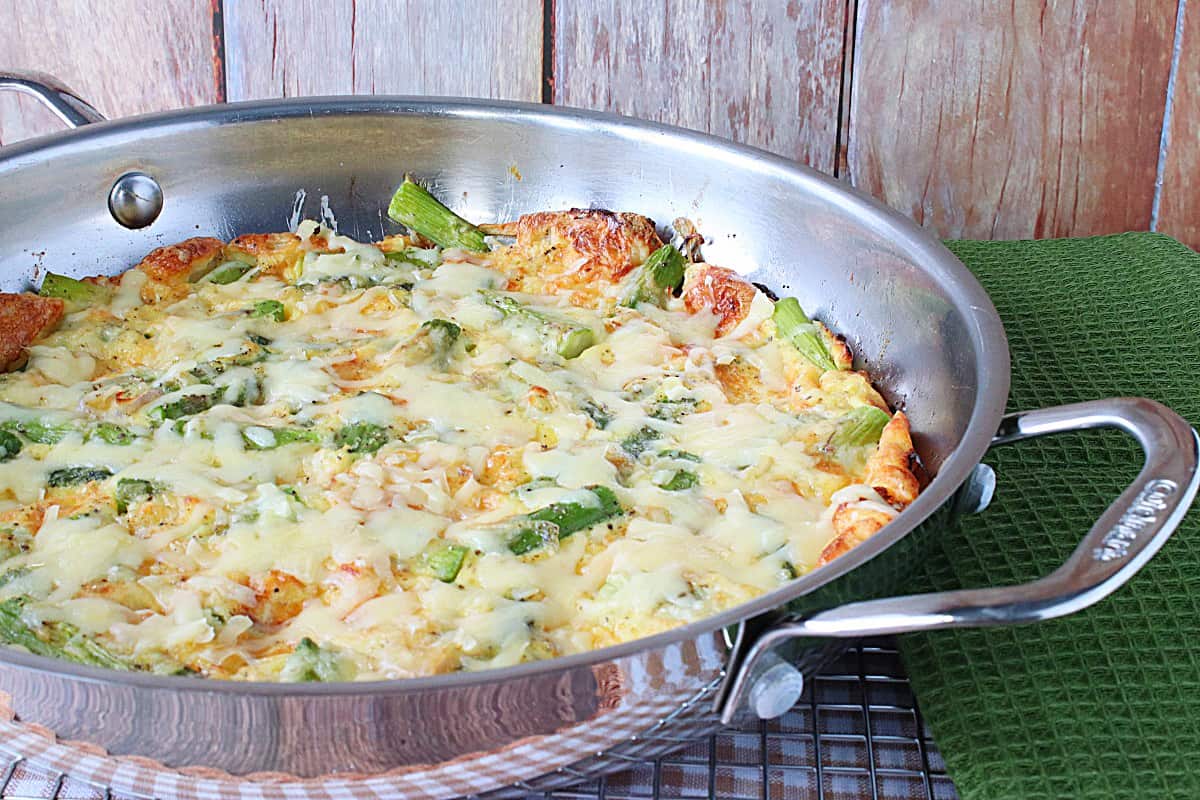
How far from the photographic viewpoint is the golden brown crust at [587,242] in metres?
2.56

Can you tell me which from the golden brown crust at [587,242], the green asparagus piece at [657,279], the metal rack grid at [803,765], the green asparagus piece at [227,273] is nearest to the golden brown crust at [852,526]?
the metal rack grid at [803,765]

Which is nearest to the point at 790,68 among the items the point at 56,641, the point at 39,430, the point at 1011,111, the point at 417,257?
the point at 1011,111

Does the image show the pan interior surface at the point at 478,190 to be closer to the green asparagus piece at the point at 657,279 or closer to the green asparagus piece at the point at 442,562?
the green asparagus piece at the point at 657,279

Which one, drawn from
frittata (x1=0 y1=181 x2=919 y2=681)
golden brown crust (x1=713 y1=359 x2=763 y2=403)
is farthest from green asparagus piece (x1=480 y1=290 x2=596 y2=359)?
golden brown crust (x1=713 y1=359 x2=763 y2=403)

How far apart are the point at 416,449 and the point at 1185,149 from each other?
99.1 inches

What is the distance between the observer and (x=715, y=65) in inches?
133

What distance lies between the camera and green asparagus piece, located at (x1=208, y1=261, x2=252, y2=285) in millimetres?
2568

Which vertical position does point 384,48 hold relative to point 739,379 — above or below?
above

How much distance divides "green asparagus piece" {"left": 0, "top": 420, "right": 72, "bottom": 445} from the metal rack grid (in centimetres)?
56

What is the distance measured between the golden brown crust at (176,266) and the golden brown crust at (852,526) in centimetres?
143

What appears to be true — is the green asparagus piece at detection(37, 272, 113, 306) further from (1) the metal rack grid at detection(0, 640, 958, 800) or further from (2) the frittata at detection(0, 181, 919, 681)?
(1) the metal rack grid at detection(0, 640, 958, 800)

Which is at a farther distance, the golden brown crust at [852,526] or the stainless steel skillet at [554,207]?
the golden brown crust at [852,526]

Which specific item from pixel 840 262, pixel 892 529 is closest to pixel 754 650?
pixel 892 529

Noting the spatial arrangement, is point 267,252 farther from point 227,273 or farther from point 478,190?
point 478,190
